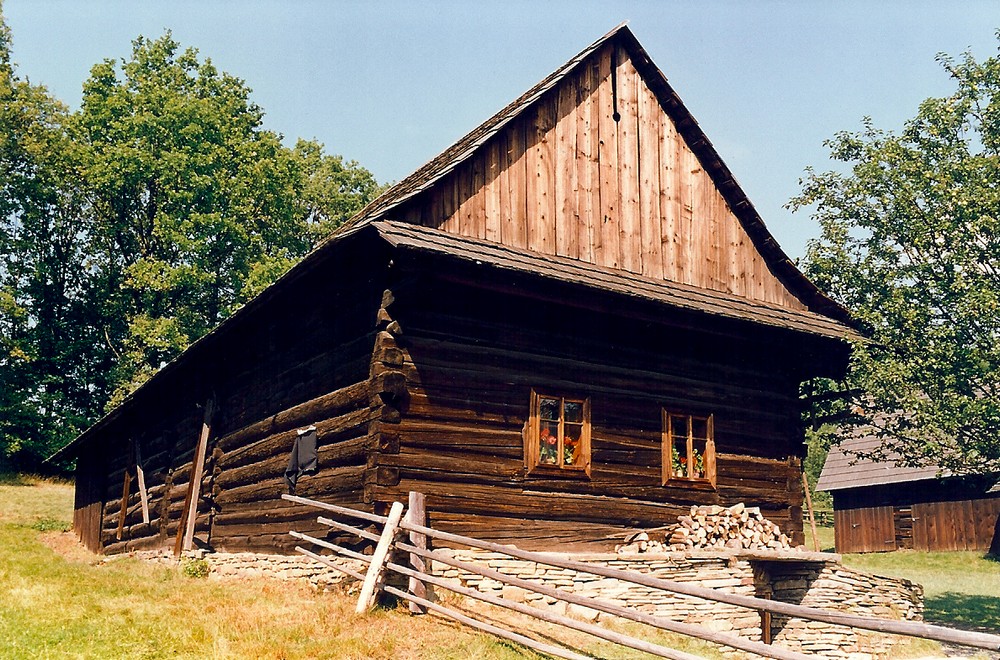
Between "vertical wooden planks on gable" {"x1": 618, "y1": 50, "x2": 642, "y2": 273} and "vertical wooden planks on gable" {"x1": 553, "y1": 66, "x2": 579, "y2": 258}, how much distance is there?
0.94m

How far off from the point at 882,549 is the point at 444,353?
2496 centimetres

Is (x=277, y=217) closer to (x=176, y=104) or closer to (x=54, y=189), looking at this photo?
(x=176, y=104)

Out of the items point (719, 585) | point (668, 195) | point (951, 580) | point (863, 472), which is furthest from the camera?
point (863, 472)

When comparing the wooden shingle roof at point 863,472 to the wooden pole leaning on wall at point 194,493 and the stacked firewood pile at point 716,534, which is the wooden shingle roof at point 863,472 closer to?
the stacked firewood pile at point 716,534

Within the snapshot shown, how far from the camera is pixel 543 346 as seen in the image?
43.5 ft

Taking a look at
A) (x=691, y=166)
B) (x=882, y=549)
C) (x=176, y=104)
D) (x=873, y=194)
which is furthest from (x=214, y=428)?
(x=882, y=549)

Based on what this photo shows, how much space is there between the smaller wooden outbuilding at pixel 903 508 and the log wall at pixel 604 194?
602 inches

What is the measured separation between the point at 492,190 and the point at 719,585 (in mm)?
6168

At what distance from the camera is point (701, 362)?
1503cm

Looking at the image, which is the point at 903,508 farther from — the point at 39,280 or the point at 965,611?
the point at 39,280

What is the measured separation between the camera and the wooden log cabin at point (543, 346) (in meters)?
12.1

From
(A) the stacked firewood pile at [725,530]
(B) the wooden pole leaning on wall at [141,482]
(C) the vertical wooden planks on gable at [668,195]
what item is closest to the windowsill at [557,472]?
(A) the stacked firewood pile at [725,530]

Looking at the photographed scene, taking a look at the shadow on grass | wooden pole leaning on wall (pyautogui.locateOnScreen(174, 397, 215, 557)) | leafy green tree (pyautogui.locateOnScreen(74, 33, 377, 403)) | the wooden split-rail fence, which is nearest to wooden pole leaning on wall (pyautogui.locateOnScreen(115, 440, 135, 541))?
wooden pole leaning on wall (pyautogui.locateOnScreen(174, 397, 215, 557))

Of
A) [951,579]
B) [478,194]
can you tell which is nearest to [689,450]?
[478,194]
